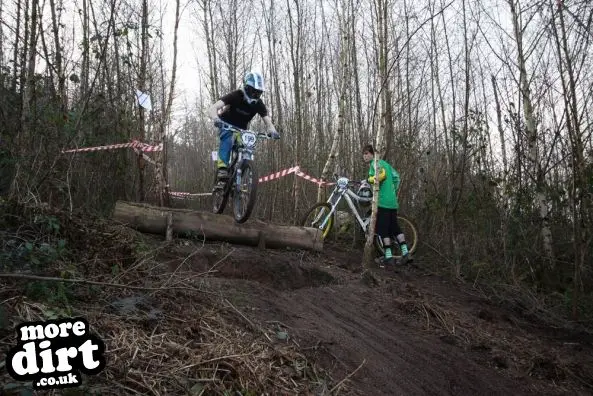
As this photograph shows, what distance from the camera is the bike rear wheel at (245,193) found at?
585 cm

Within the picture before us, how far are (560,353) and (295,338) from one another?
3.09 metres

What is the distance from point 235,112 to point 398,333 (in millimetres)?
3675

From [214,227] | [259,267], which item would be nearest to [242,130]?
[214,227]

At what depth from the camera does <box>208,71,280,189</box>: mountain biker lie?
6.37m

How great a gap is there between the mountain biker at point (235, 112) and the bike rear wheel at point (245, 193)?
474 millimetres

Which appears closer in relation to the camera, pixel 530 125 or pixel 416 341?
pixel 416 341

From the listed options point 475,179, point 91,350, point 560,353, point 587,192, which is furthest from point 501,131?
point 91,350

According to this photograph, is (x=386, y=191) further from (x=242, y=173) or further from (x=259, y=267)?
(x=259, y=267)

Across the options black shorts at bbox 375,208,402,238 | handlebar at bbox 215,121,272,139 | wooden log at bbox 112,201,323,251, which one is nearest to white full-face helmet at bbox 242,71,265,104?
handlebar at bbox 215,121,272,139

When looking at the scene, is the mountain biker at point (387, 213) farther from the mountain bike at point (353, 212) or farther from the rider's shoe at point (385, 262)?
the mountain bike at point (353, 212)

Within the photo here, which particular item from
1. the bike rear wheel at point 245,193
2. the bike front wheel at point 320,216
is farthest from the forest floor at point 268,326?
the bike front wheel at point 320,216

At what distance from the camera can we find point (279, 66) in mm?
13680

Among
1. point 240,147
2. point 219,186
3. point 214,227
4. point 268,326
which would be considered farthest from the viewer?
point 219,186

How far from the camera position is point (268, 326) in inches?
138
